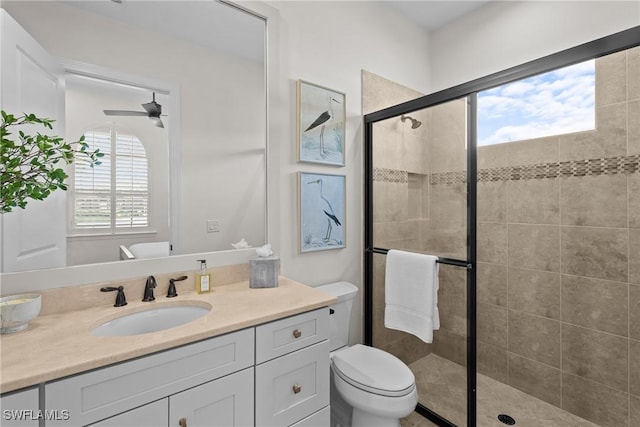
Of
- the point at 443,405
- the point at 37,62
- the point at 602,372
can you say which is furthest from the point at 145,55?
the point at 602,372

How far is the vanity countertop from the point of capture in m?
0.78

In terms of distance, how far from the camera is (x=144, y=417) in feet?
2.88

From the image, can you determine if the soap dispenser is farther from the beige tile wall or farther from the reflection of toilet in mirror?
the beige tile wall

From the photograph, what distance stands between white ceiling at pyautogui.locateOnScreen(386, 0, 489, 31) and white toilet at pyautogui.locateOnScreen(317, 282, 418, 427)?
2215 millimetres

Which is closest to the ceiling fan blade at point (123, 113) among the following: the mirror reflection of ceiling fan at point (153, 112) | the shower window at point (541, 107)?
the mirror reflection of ceiling fan at point (153, 112)

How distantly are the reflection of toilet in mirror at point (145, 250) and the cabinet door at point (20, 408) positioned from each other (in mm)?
625

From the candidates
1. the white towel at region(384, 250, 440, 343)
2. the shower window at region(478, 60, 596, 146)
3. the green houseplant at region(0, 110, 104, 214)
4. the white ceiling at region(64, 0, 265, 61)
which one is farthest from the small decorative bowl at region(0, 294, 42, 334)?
the shower window at region(478, 60, 596, 146)

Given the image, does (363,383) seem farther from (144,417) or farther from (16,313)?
(16,313)

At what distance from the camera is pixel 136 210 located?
4.32 ft

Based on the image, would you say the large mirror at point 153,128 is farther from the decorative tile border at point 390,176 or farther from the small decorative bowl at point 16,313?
the decorative tile border at point 390,176

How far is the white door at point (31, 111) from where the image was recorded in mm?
1051

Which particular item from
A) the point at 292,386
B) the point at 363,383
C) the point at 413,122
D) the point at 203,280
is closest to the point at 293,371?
the point at 292,386

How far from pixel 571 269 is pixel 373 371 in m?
1.48

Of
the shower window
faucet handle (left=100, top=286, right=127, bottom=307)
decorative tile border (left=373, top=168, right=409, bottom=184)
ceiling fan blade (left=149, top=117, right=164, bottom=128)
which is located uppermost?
the shower window
